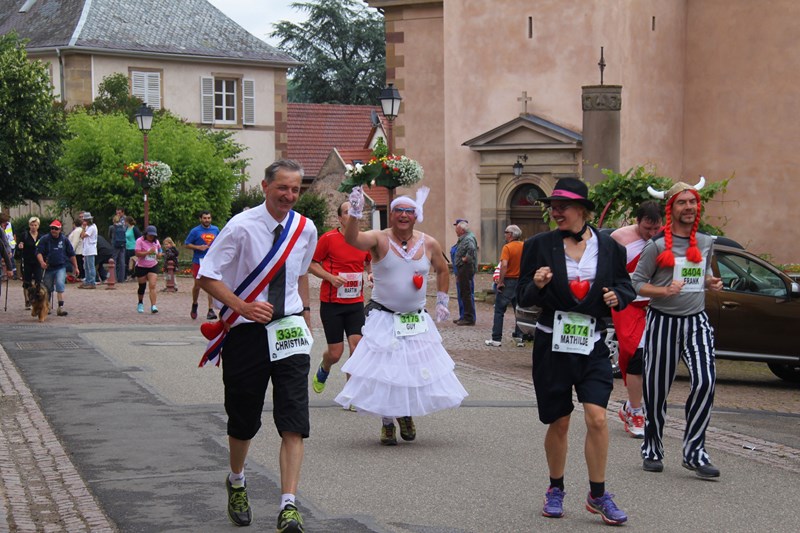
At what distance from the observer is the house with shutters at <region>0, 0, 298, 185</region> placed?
49.7 meters

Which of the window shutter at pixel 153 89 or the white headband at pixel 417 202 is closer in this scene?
the white headband at pixel 417 202

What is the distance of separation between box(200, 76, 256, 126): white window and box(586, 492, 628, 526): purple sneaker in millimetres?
46743

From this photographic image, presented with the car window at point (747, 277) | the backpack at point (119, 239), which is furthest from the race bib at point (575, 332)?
the backpack at point (119, 239)

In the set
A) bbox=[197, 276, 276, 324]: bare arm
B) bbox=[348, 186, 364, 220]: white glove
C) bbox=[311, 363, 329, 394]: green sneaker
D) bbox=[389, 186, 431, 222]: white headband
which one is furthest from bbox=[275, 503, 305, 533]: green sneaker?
bbox=[311, 363, 329, 394]: green sneaker

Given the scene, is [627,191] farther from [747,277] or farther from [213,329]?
[213,329]

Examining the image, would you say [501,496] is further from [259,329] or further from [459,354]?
[459,354]

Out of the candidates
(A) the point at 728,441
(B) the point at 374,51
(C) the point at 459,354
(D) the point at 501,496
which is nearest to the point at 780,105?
(C) the point at 459,354

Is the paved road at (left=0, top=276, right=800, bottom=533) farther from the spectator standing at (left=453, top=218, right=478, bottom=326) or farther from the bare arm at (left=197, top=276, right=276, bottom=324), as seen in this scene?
the spectator standing at (left=453, top=218, right=478, bottom=326)

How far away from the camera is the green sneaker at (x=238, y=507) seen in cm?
683

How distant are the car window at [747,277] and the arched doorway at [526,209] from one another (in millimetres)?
20336

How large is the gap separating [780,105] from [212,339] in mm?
31280

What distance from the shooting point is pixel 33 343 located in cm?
1723

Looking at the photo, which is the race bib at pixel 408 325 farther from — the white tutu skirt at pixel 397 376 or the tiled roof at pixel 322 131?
the tiled roof at pixel 322 131

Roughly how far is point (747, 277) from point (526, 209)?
21112 millimetres
